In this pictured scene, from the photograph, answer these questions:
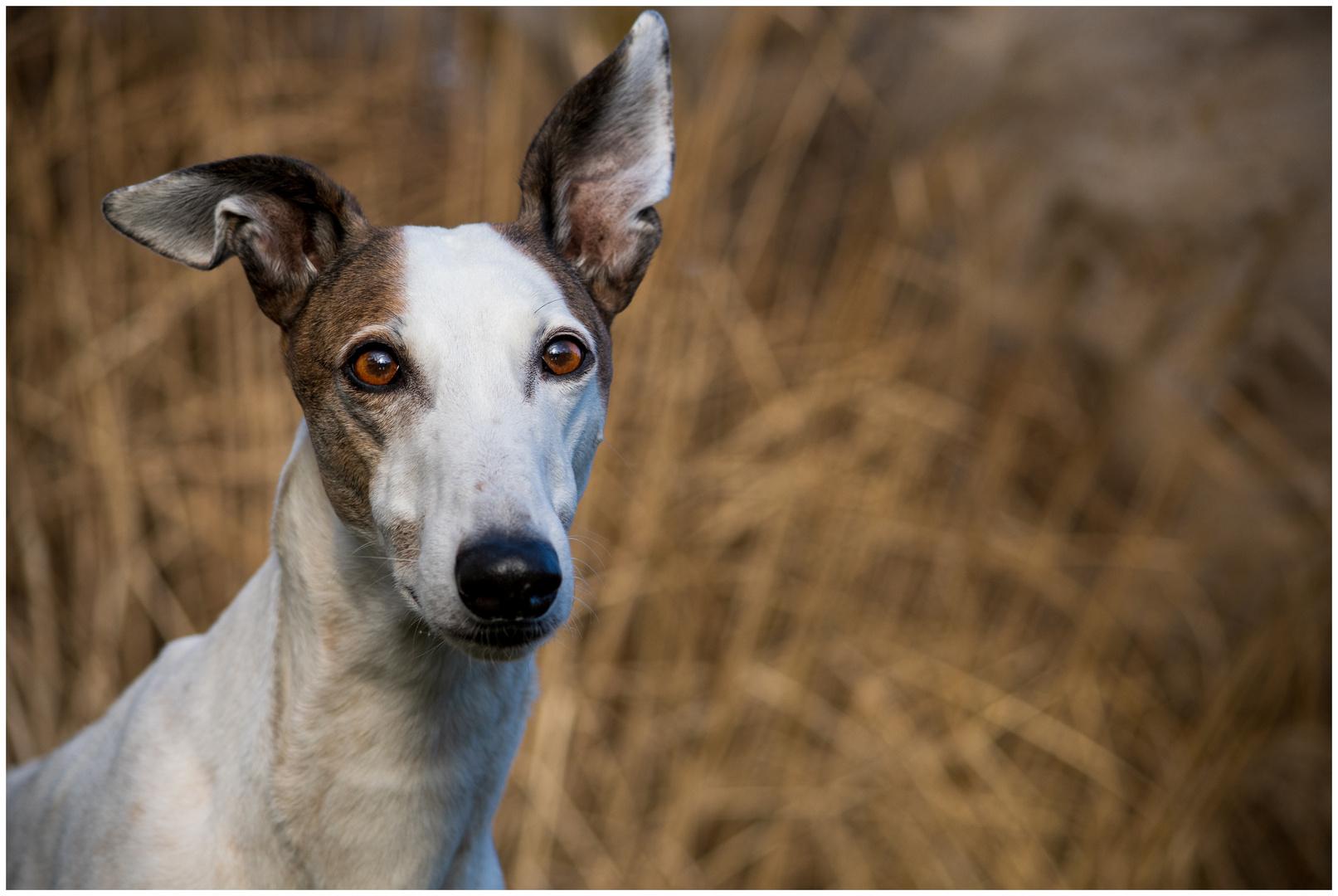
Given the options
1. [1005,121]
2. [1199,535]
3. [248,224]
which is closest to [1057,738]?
[1199,535]

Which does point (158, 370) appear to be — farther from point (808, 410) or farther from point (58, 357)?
point (808, 410)

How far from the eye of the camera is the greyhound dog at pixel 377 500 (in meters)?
1.17

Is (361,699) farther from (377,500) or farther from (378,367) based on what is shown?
(378,367)

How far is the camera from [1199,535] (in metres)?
3.20

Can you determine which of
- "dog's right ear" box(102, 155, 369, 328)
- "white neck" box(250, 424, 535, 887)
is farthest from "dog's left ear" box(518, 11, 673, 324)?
"white neck" box(250, 424, 535, 887)

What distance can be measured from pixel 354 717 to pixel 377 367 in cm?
46

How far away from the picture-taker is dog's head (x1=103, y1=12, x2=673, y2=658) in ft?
3.48

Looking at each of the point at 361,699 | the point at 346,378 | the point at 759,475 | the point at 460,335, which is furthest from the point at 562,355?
the point at 759,475

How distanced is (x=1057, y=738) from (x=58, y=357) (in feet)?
9.85

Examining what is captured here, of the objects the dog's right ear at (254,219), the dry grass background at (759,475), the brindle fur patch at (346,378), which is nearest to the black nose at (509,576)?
the brindle fur patch at (346,378)

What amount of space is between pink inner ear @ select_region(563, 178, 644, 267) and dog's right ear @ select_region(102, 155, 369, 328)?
0.30 meters

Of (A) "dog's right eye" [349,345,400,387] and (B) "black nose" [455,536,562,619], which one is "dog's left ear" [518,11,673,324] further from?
(B) "black nose" [455,536,562,619]

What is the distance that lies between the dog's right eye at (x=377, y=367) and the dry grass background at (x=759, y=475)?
4.65ft

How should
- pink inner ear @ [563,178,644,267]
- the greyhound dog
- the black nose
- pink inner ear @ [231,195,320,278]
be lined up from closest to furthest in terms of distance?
the black nose → the greyhound dog → pink inner ear @ [231,195,320,278] → pink inner ear @ [563,178,644,267]
